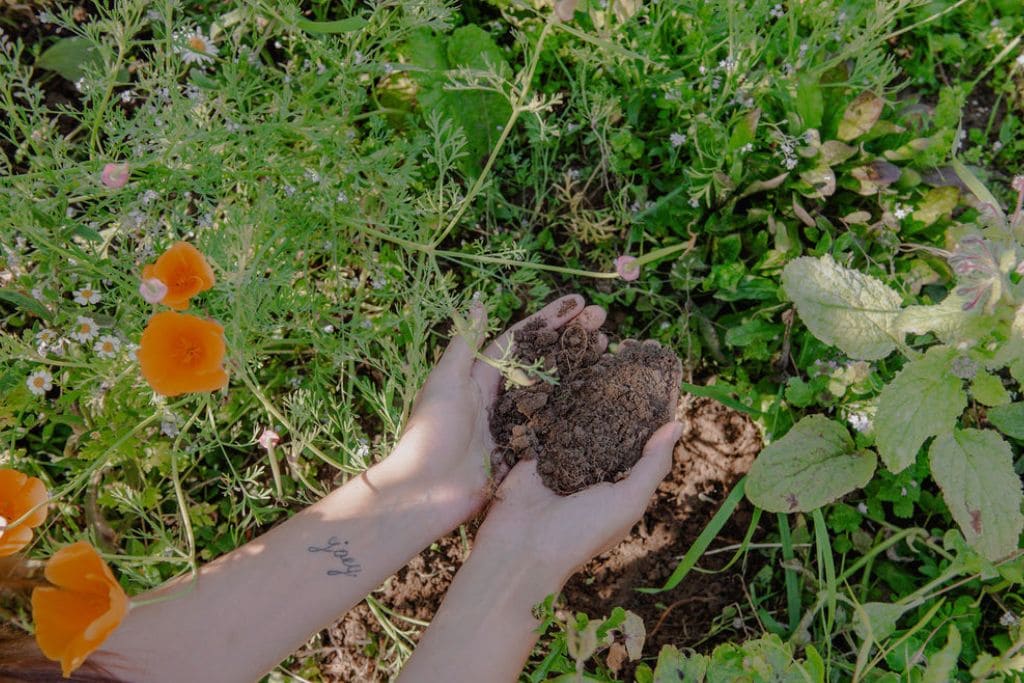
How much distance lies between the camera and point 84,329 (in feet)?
5.88

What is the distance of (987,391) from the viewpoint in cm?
175

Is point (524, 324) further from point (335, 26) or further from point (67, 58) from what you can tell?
point (67, 58)

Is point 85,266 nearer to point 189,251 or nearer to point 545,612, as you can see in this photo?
point 189,251

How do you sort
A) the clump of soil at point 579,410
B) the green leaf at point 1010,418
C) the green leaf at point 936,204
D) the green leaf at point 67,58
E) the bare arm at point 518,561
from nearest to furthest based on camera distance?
the bare arm at point 518,561 → the clump of soil at point 579,410 → the green leaf at point 1010,418 → the green leaf at point 936,204 → the green leaf at point 67,58

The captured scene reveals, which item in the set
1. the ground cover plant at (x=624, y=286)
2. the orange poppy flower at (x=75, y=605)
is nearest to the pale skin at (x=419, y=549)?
the ground cover plant at (x=624, y=286)

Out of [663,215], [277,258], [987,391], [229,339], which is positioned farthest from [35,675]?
[987,391]

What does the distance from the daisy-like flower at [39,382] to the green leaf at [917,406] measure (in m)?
1.91

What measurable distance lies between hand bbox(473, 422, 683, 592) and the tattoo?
11.2 inches

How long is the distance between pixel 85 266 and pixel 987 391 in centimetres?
201

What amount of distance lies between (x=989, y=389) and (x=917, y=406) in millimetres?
167

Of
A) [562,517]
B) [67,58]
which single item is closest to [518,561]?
[562,517]

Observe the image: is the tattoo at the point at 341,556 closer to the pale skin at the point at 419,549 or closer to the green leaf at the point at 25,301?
the pale skin at the point at 419,549

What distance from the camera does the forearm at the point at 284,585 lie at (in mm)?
1570

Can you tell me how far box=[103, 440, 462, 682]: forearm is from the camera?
1570mm
